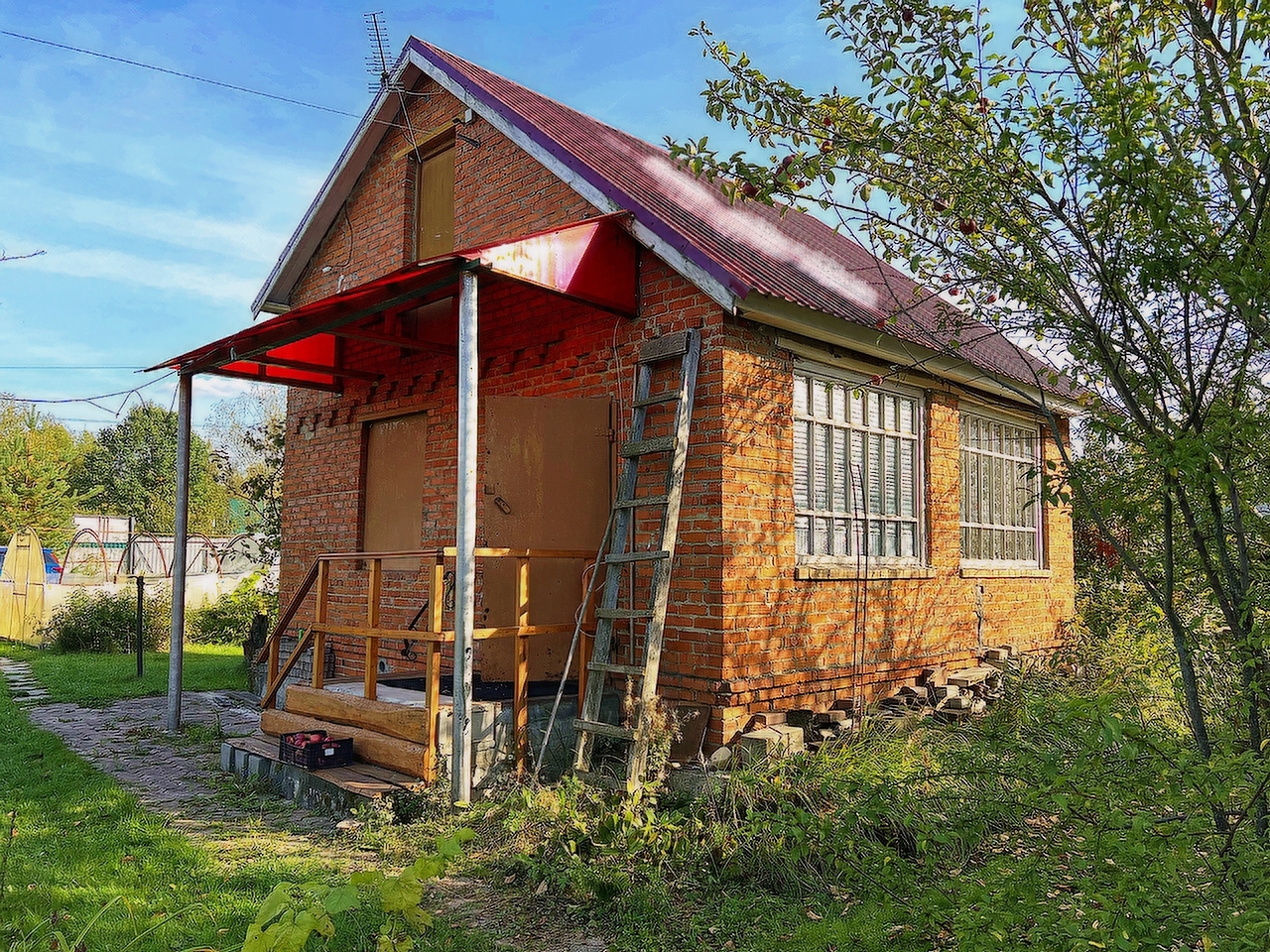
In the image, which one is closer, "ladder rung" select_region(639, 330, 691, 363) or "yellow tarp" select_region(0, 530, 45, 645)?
"ladder rung" select_region(639, 330, 691, 363)

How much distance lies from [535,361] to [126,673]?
A: 922cm

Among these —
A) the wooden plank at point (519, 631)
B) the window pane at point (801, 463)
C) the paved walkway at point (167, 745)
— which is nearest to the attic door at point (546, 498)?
the wooden plank at point (519, 631)

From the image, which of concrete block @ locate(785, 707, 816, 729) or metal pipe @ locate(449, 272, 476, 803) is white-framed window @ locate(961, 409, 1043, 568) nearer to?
concrete block @ locate(785, 707, 816, 729)

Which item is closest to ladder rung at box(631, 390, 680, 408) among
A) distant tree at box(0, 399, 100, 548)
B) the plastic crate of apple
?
the plastic crate of apple

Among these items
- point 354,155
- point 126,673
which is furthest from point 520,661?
point 126,673

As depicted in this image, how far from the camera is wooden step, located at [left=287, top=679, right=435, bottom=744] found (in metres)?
6.11

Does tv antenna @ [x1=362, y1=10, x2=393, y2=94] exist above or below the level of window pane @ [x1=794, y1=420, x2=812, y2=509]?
above

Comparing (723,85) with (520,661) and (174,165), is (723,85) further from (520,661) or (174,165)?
(174,165)

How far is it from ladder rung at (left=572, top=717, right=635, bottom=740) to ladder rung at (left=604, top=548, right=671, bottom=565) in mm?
1094

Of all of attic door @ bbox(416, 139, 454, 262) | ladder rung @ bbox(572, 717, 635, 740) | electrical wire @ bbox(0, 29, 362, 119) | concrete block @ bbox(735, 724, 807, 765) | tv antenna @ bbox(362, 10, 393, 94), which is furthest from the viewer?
tv antenna @ bbox(362, 10, 393, 94)

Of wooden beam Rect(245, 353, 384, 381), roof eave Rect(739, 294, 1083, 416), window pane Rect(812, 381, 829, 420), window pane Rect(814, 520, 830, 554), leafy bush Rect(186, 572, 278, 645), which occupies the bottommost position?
leafy bush Rect(186, 572, 278, 645)

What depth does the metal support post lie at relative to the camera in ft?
18.7

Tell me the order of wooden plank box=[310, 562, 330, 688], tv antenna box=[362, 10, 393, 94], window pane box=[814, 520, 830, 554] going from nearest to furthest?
wooden plank box=[310, 562, 330, 688] → window pane box=[814, 520, 830, 554] → tv antenna box=[362, 10, 393, 94]

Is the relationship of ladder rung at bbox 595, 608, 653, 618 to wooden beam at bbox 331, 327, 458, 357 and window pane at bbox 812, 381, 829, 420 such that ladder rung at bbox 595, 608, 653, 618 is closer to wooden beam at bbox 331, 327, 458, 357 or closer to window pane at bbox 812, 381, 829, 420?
window pane at bbox 812, 381, 829, 420
